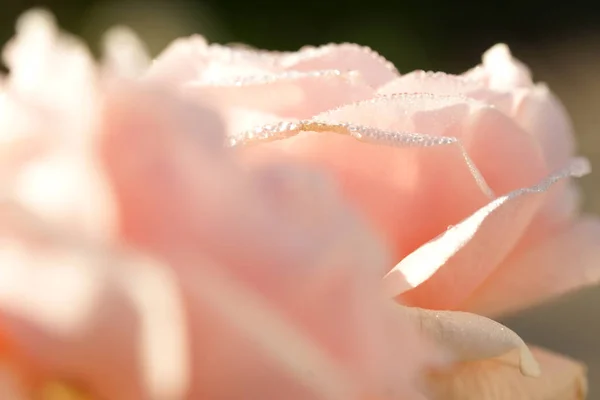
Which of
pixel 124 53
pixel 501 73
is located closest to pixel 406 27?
pixel 501 73

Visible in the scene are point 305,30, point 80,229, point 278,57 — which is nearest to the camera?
point 80,229

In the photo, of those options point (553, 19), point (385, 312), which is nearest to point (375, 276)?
point (385, 312)

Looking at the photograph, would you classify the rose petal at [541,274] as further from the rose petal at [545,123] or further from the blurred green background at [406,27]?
the blurred green background at [406,27]

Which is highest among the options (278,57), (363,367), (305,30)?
(305,30)

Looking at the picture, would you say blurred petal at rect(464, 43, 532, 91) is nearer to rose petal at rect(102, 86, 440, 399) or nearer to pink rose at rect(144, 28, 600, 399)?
pink rose at rect(144, 28, 600, 399)

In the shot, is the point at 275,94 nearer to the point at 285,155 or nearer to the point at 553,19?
the point at 285,155

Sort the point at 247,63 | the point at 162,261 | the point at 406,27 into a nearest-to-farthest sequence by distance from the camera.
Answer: the point at 162,261 → the point at 247,63 → the point at 406,27

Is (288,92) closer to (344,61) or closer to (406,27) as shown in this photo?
(344,61)
